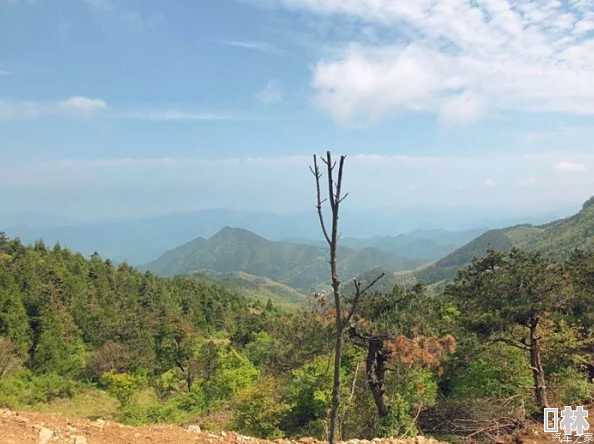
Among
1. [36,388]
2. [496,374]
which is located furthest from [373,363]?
[36,388]

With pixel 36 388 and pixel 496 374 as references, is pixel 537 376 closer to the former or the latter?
pixel 496 374

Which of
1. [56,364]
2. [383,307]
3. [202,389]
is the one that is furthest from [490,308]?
[56,364]

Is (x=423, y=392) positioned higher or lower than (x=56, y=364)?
higher

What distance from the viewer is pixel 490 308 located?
13422mm

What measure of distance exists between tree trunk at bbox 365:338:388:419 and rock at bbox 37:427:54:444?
321 inches

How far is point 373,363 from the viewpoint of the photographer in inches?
491

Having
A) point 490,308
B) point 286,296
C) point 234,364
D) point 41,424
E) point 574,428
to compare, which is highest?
point 490,308

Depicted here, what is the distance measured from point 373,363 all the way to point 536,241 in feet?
527

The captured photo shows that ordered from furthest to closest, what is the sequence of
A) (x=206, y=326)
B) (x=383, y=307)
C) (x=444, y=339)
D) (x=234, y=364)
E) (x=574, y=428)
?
(x=206, y=326) < (x=234, y=364) < (x=383, y=307) < (x=444, y=339) < (x=574, y=428)

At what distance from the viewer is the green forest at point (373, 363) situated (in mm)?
12203

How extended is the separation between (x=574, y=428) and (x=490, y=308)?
12.7 ft

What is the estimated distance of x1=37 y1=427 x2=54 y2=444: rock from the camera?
6.50 m

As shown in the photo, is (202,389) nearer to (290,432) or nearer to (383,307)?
(290,432)

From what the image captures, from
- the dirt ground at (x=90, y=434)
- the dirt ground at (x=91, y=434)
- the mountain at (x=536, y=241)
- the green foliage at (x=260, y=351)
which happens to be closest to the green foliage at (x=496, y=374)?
the dirt ground at (x=91, y=434)
